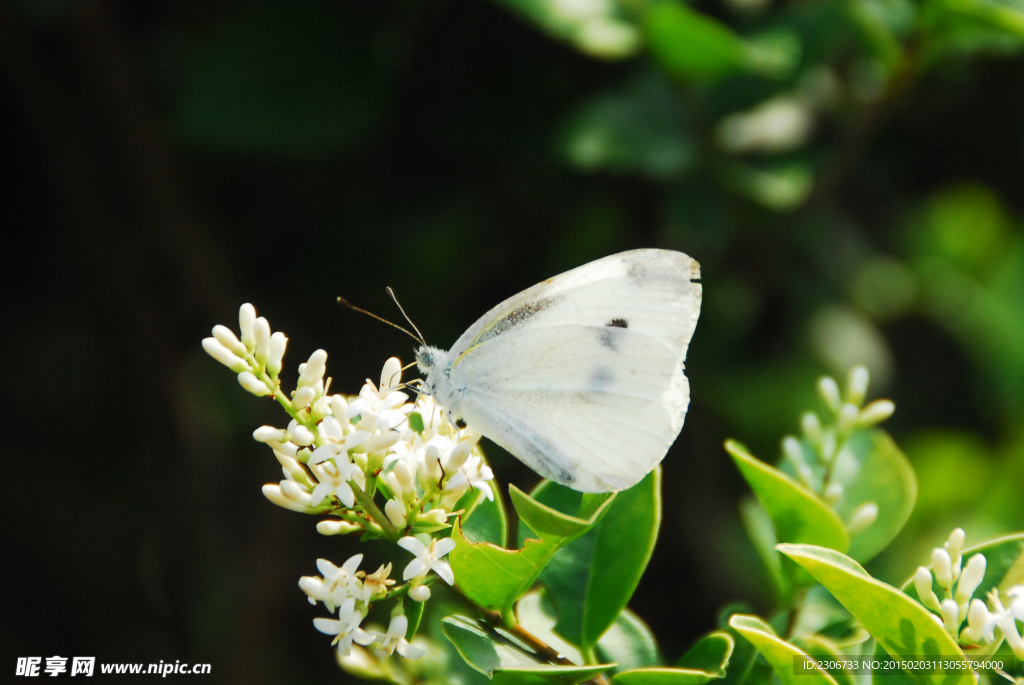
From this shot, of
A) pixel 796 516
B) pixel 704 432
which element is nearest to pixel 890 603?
pixel 796 516

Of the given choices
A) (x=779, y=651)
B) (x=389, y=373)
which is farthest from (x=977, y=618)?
(x=389, y=373)

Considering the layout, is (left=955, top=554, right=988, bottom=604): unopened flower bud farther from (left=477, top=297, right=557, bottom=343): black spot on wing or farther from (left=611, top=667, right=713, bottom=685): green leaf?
(left=477, top=297, right=557, bottom=343): black spot on wing

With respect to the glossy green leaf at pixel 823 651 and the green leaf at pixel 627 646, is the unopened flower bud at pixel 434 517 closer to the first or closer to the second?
the green leaf at pixel 627 646

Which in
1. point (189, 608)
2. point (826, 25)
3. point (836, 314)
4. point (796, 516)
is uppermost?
point (826, 25)

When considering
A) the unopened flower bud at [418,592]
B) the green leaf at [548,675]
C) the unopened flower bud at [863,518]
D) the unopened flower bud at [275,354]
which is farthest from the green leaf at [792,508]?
the unopened flower bud at [275,354]

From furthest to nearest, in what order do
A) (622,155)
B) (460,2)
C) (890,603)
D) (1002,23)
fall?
(460,2), (622,155), (1002,23), (890,603)

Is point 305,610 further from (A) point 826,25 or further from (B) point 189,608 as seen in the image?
(A) point 826,25
